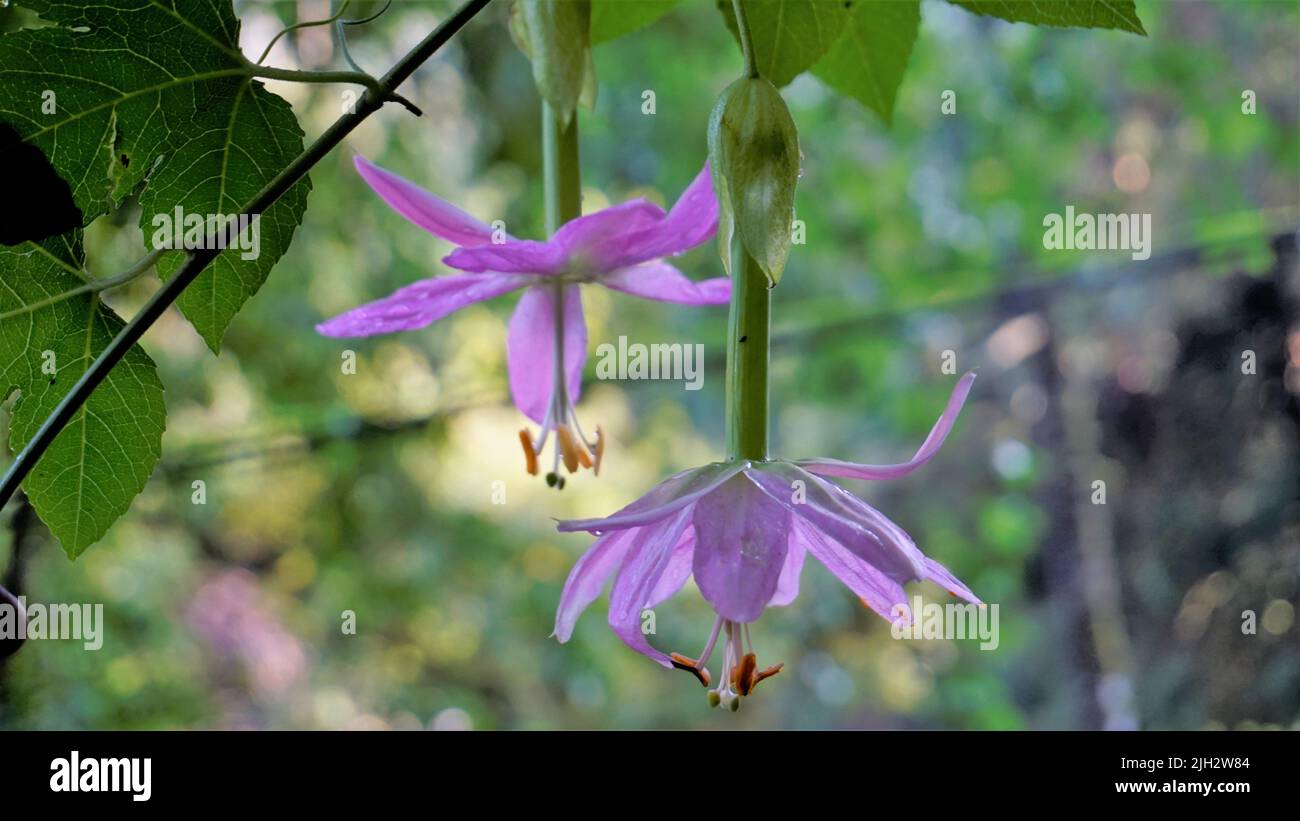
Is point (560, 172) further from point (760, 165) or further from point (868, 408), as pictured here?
point (868, 408)

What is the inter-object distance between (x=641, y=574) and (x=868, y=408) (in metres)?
1.45

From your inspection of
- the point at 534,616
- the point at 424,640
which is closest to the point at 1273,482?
the point at 534,616

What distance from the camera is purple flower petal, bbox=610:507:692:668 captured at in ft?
0.71

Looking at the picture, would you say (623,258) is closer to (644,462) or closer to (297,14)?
(297,14)

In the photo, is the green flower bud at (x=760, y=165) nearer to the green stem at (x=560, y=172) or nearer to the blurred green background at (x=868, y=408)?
the green stem at (x=560, y=172)

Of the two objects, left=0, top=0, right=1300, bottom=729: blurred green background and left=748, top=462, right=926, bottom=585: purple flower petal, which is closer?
left=748, top=462, right=926, bottom=585: purple flower petal

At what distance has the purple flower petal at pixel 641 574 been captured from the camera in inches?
8.5

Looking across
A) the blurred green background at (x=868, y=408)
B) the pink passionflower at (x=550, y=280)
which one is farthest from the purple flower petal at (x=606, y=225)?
the blurred green background at (x=868, y=408)

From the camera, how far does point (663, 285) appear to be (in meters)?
0.28

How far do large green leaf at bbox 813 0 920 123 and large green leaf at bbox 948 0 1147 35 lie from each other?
0.10 ft

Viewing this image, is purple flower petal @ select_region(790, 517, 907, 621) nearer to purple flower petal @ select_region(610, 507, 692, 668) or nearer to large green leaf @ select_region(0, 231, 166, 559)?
purple flower petal @ select_region(610, 507, 692, 668)

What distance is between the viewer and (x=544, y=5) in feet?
0.75

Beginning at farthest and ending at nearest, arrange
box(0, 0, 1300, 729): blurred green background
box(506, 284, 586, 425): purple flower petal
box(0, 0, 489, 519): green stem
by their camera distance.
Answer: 1. box(0, 0, 1300, 729): blurred green background
2. box(506, 284, 586, 425): purple flower petal
3. box(0, 0, 489, 519): green stem

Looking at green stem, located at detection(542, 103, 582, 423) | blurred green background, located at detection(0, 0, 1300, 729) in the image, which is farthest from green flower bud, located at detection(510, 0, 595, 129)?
blurred green background, located at detection(0, 0, 1300, 729)
